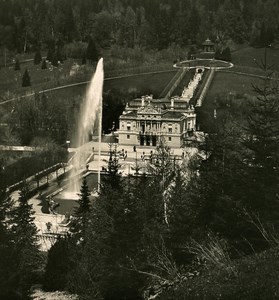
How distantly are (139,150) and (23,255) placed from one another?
35.4m

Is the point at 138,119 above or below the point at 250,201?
below

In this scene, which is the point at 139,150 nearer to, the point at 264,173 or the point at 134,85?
the point at 134,85

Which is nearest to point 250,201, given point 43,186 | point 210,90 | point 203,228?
point 203,228

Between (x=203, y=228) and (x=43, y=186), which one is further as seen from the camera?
(x=43, y=186)

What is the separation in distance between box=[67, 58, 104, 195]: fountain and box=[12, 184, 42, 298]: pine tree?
49.1 ft

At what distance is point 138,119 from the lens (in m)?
58.6

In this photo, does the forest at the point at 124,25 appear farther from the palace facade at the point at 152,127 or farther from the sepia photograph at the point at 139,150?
the palace facade at the point at 152,127

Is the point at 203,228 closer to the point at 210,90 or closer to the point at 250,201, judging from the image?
the point at 250,201

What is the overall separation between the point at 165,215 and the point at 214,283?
9354 millimetres

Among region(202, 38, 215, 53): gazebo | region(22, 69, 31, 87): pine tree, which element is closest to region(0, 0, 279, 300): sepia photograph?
region(202, 38, 215, 53): gazebo

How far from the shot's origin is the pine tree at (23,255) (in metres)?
19.2

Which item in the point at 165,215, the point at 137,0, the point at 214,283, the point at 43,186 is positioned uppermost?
the point at 137,0

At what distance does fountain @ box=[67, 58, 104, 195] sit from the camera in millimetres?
43875

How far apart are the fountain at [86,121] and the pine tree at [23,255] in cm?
1496
